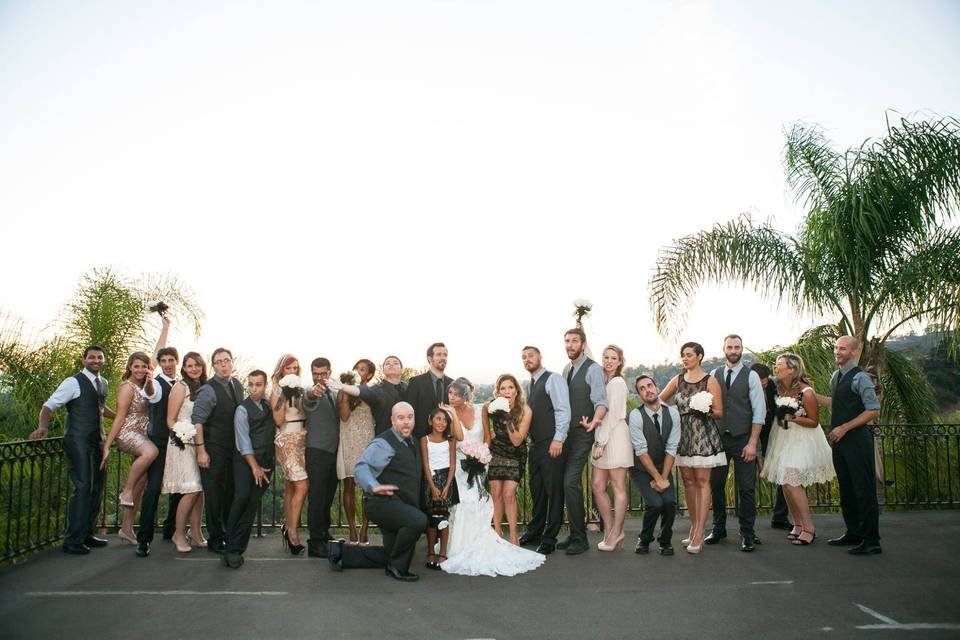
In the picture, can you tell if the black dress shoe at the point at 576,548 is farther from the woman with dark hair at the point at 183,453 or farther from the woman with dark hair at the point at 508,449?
the woman with dark hair at the point at 183,453

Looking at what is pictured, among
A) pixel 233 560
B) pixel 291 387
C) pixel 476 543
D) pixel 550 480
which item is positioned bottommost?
pixel 233 560

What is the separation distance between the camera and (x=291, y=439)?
23.1 ft

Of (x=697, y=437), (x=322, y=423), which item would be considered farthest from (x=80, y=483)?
(x=697, y=437)

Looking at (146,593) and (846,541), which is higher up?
(846,541)

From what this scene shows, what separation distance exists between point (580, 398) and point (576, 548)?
153cm

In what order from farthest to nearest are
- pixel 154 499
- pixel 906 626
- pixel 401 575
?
pixel 154 499 < pixel 401 575 < pixel 906 626

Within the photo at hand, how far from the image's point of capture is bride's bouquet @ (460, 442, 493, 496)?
6.65 m

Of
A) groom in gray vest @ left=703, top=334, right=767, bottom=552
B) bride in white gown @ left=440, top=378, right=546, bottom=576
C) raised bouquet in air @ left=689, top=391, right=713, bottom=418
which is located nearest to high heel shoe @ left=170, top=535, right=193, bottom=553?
bride in white gown @ left=440, top=378, right=546, bottom=576

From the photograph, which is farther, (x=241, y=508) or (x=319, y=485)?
(x=319, y=485)

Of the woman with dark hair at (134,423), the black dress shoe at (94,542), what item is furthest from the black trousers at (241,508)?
the black dress shoe at (94,542)

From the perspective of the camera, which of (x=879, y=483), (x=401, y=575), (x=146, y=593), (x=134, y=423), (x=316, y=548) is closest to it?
(x=146, y=593)

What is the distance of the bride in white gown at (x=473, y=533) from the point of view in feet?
20.5

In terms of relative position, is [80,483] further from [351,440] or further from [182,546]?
[351,440]

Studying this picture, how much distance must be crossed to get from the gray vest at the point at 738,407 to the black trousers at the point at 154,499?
598 cm
